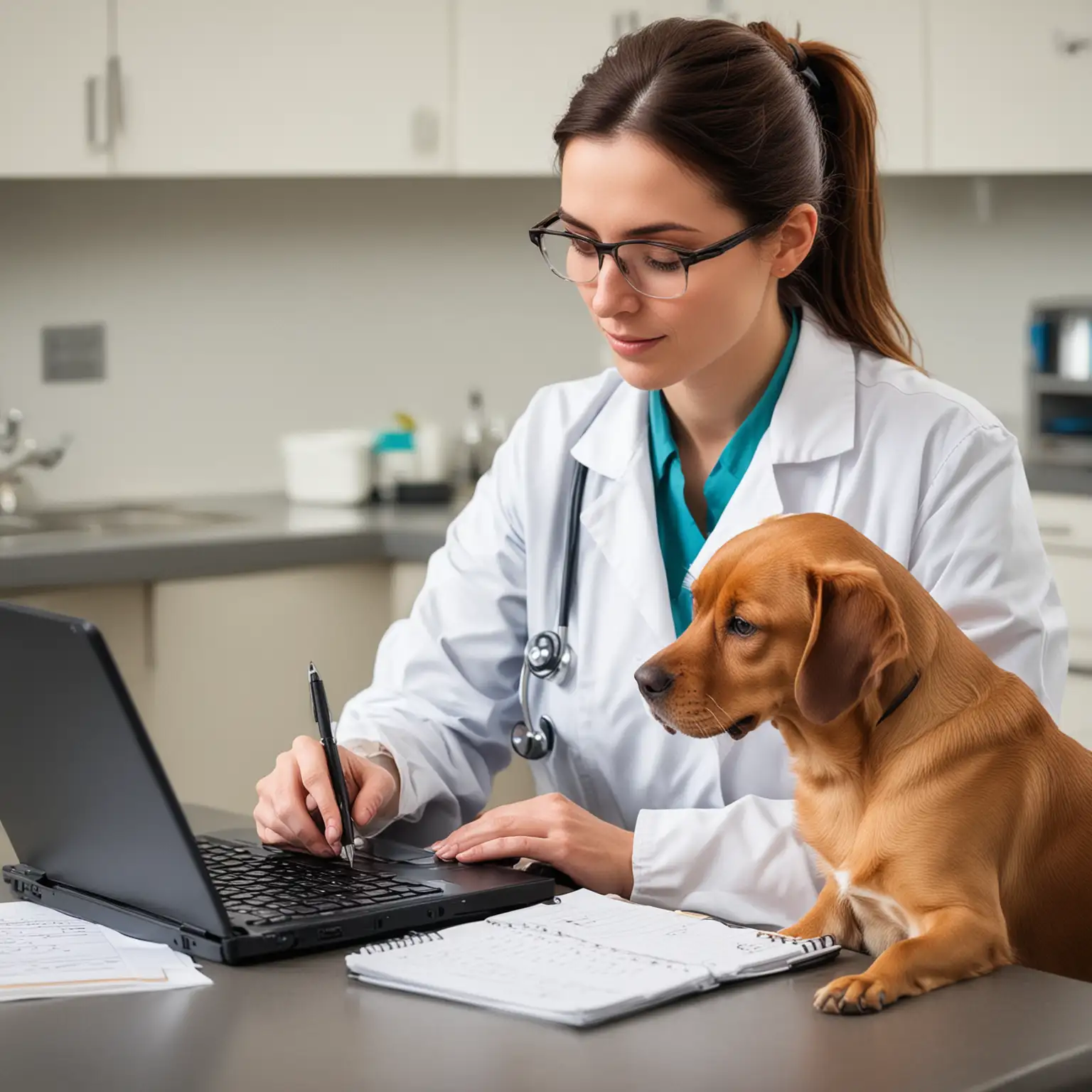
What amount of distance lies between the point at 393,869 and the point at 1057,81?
2.63 metres

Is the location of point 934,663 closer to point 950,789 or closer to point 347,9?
point 950,789

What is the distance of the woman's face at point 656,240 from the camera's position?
4.45 ft

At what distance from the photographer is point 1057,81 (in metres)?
3.26

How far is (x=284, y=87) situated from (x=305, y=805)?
197 cm

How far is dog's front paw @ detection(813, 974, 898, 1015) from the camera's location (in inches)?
36.2

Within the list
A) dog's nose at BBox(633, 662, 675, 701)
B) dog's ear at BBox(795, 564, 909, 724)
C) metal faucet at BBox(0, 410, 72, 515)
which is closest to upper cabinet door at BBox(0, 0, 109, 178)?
metal faucet at BBox(0, 410, 72, 515)

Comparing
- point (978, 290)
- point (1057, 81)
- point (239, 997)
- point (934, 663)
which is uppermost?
point (1057, 81)

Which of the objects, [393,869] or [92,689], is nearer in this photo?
[92,689]

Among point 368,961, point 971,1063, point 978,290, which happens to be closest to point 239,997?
point 368,961

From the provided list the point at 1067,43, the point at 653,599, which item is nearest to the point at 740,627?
the point at 653,599

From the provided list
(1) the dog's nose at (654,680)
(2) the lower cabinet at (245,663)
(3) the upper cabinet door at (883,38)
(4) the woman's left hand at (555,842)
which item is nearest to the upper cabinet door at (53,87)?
(2) the lower cabinet at (245,663)

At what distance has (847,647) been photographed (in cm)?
108

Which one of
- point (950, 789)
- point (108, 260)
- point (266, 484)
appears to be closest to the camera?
point (950, 789)

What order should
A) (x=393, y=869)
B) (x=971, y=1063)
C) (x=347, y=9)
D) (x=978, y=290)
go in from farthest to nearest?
(x=978, y=290) < (x=347, y=9) < (x=393, y=869) < (x=971, y=1063)
